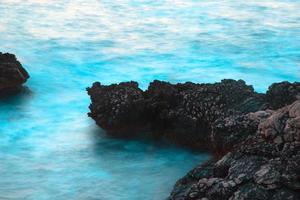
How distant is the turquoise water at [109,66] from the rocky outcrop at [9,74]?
0.71 ft

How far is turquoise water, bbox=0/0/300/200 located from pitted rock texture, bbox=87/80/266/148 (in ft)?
0.63

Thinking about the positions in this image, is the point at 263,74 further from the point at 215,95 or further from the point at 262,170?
the point at 262,170

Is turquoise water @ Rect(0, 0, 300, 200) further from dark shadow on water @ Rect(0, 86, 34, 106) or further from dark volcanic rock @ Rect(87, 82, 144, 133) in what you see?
dark volcanic rock @ Rect(87, 82, 144, 133)

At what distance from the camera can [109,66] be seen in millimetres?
9844

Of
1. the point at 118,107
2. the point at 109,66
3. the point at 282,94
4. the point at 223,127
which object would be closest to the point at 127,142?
the point at 118,107

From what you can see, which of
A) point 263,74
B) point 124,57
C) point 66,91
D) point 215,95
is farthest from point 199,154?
point 124,57

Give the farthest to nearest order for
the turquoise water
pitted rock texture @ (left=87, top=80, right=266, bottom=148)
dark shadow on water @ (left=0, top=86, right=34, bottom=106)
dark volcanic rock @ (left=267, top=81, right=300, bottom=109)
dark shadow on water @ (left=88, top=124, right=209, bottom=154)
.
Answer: dark shadow on water @ (left=0, top=86, right=34, bottom=106), dark shadow on water @ (left=88, top=124, right=209, bottom=154), pitted rock texture @ (left=87, top=80, right=266, bottom=148), dark volcanic rock @ (left=267, top=81, right=300, bottom=109), the turquoise water

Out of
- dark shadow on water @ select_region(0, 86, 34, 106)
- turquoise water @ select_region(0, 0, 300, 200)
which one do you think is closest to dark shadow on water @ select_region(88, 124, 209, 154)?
turquoise water @ select_region(0, 0, 300, 200)

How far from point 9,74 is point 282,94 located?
3555mm

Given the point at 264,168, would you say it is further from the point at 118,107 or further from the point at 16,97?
the point at 16,97

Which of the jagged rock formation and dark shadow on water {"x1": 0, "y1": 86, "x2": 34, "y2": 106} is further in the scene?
dark shadow on water {"x1": 0, "y1": 86, "x2": 34, "y2": 106}

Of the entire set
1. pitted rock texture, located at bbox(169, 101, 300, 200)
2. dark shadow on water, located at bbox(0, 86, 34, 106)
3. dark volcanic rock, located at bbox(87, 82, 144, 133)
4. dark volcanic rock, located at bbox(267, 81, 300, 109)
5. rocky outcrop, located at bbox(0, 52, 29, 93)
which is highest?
rocky outcrop, located at bbox(0, 52, 29, 93)

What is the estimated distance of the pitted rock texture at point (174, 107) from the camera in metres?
5.88

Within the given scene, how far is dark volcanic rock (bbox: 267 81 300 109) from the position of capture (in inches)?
219
